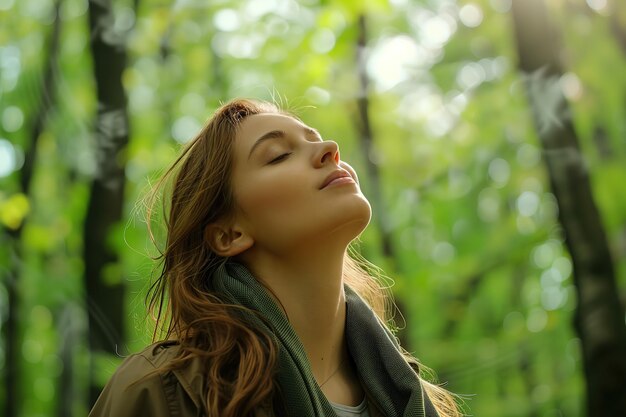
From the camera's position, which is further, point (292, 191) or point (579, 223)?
point (579, 223)

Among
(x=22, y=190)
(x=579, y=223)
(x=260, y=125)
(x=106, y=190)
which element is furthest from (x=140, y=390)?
(x=22, y=190)

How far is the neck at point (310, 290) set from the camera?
252 cm

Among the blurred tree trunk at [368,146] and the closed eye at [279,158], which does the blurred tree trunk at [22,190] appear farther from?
the closed eye at [279,158]

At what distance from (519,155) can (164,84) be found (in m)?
4.49

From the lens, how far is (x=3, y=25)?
10.1 meters

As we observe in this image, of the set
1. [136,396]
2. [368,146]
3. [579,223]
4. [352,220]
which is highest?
[352,220]

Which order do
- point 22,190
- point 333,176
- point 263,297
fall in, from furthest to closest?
point 22,190 → point 333,176 → point 263,297

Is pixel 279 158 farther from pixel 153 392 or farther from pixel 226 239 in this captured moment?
pixel 153 392

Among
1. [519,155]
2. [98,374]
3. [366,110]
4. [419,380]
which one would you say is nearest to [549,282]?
[519,155]

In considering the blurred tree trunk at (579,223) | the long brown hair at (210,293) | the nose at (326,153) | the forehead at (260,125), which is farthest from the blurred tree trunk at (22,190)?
the nose at (326,153)

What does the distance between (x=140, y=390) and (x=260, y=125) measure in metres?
0.97

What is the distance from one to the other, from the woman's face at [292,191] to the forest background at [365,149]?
331 centimetres

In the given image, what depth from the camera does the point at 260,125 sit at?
8.93 ft

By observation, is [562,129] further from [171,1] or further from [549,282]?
[549,282]
